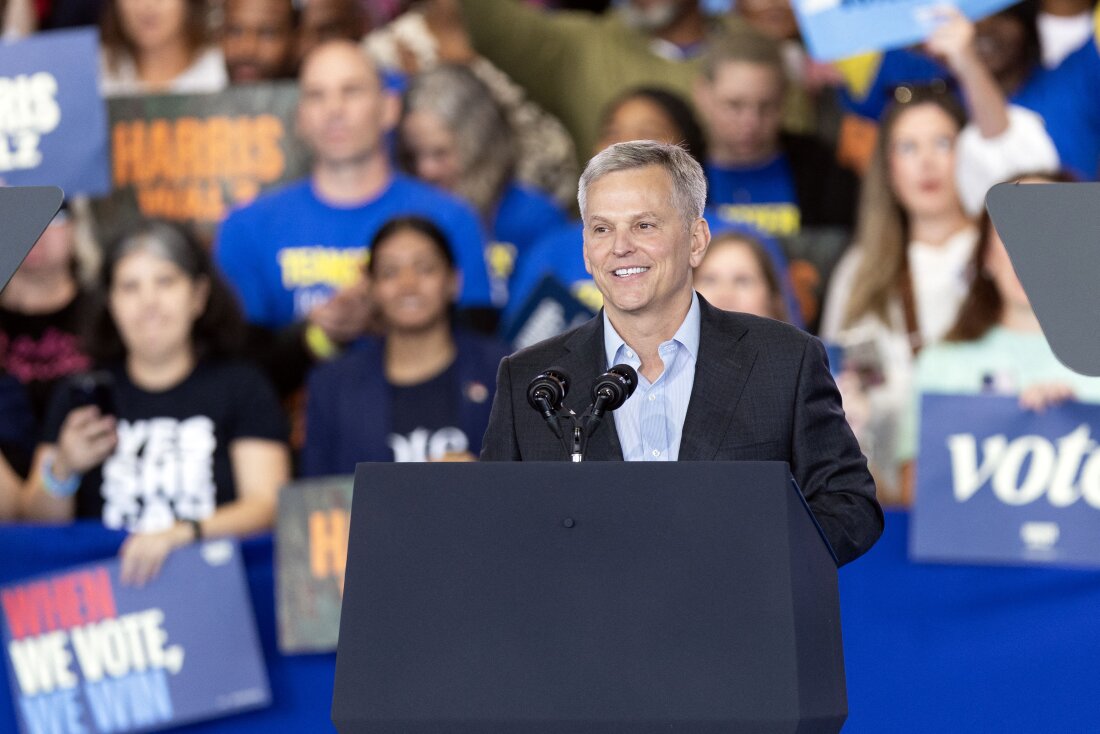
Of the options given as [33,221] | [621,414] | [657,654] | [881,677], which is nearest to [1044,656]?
[881,677]

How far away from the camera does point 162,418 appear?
4.66m

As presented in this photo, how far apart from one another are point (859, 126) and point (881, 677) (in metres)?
2.33

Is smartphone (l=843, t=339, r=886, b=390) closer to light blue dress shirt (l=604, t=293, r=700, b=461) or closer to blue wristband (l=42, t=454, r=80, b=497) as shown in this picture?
blue wristband (l=42, t=454, r=80, b=497)

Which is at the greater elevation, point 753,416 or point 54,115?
point 54,115

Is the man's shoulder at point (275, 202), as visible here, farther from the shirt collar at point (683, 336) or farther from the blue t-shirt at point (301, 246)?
the shirt collar at point (683, 336)

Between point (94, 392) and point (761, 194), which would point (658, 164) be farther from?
point (761, 194)

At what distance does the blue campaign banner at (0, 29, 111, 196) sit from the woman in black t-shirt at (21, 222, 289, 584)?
30 centimetres

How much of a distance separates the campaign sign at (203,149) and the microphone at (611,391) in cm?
366

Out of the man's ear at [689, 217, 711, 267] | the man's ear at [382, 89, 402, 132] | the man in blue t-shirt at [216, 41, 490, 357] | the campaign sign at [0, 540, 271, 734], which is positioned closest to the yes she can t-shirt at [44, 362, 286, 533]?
the campaign sign at [0, 540, 271, 734]

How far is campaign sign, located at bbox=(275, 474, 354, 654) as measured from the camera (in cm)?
399

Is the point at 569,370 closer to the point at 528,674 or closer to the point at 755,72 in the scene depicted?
the point at 528,674

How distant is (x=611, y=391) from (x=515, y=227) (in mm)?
3417

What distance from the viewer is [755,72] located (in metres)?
5.42

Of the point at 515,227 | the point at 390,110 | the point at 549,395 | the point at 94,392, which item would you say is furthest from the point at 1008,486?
the point at 390,110
